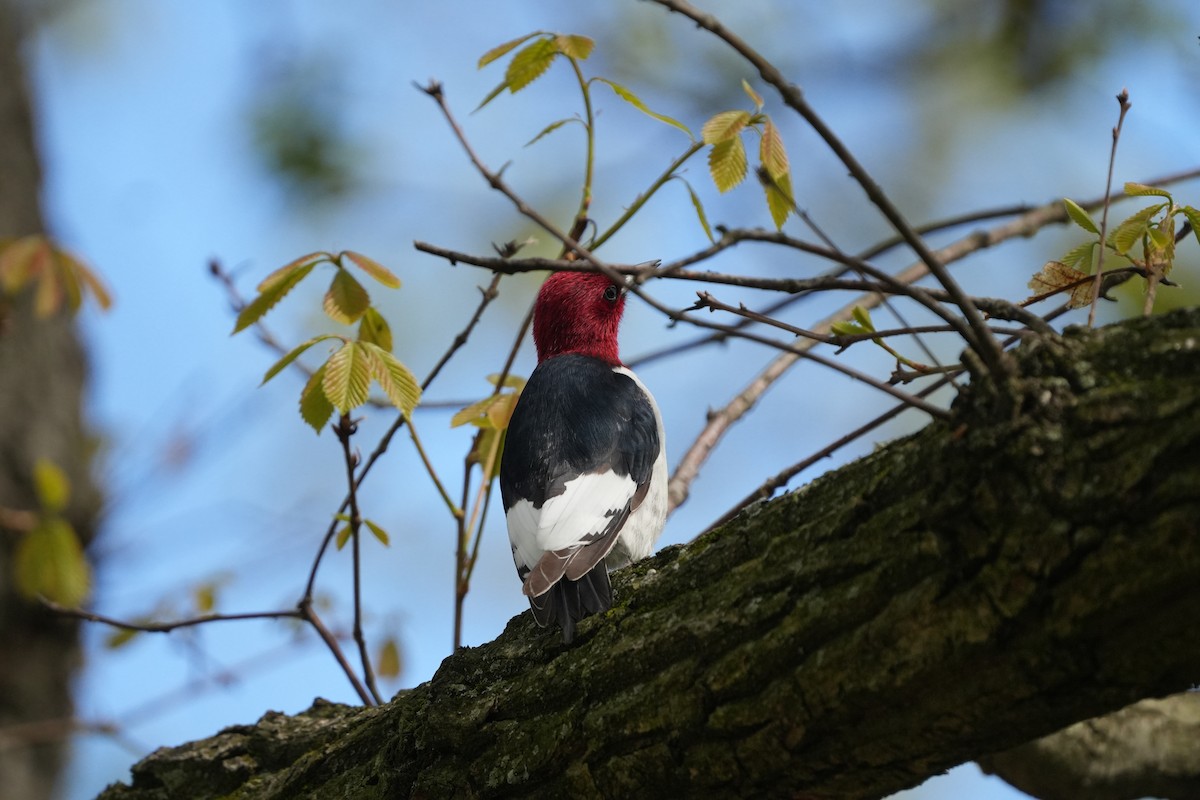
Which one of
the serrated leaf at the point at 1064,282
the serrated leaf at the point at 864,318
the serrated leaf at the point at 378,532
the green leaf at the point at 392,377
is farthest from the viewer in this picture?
the serrated leaf at the point at 378,532


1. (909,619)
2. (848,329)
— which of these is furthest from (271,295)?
(909,619)

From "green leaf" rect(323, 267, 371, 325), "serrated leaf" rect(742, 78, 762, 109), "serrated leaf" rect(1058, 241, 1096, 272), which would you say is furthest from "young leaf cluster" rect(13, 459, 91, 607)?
"serrated leaf" rect(1058, 241, 1096, 272)

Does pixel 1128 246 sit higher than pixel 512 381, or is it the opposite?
pixel 512 381

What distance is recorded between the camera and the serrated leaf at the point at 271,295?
8.86ft

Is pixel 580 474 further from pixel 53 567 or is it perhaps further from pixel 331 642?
pixel 53 567

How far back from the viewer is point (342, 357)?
2.62 meters

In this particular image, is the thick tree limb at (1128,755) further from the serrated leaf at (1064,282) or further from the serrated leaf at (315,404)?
the serrated leaf at (315,404)

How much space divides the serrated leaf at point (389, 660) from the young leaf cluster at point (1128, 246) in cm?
274

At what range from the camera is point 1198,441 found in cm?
155

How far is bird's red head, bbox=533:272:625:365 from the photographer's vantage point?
448cm

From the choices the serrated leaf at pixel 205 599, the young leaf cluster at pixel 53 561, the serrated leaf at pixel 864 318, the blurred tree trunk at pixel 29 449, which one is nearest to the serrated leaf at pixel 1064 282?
the serrated leaf at pixel 864 318

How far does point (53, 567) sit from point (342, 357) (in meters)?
1.92

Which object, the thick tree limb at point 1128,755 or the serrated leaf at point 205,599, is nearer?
the thick tree limb at point 1128,755

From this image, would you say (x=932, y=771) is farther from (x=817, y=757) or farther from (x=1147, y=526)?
(x=1147, y=526)
